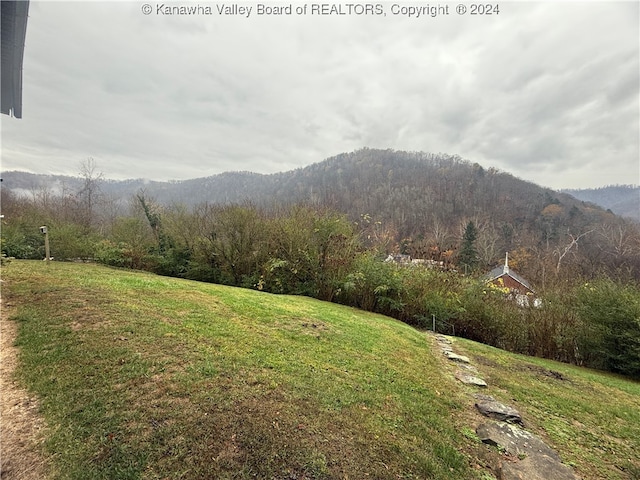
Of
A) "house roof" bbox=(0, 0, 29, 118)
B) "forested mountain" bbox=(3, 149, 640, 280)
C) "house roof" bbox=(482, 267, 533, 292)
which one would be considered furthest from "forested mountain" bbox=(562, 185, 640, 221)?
"house roof" bbox=(0, 0, 29, 118)

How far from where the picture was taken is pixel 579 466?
3211mm

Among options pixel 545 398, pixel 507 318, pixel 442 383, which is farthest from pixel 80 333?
pixel 507 318

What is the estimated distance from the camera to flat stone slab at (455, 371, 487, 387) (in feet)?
17.1

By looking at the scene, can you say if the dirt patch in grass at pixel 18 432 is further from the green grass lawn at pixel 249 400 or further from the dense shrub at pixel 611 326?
the dense shrub at pixel 611 326

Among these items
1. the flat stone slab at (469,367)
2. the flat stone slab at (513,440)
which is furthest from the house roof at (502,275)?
the flat stone slab at (513,440)

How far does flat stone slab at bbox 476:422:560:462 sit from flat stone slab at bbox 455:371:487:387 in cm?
143

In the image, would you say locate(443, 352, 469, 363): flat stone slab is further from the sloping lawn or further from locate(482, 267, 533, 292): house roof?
locate(482, 267, 533, 292): house roof

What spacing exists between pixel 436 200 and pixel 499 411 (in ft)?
228

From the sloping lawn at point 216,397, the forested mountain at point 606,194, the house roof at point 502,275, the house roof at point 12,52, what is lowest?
the house roof at point 502,275

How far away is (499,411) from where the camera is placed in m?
4.11

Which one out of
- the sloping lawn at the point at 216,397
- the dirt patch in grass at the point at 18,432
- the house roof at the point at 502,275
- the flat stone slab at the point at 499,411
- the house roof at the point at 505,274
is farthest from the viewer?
the house roof at the point at 505,274

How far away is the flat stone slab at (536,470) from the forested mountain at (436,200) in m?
8.78

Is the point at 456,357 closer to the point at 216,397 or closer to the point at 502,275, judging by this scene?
the point at 216,397

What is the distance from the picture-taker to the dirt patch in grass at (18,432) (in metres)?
2.11
